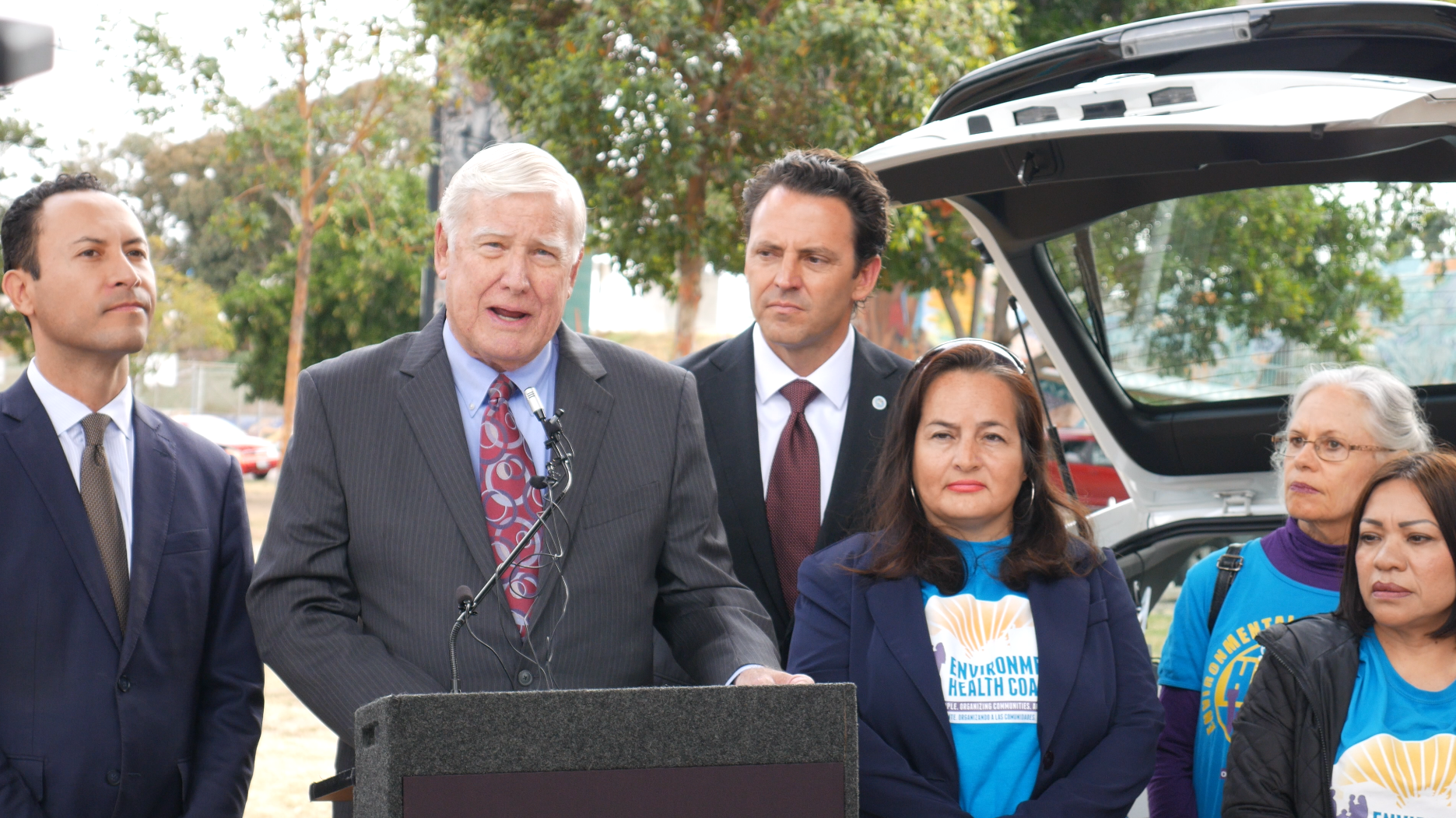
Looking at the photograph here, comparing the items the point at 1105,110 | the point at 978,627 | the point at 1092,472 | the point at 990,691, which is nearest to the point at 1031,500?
the point at 978,627

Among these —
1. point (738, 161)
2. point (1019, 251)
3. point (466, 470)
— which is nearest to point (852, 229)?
point (1019, 251)

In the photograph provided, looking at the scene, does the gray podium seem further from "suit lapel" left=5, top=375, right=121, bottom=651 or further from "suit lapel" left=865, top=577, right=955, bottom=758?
"suit lapel" left=5, top=375, right=121, bottom=651

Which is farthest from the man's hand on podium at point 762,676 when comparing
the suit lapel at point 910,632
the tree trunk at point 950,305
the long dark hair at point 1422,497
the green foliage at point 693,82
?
the tree trunk at point 950,305

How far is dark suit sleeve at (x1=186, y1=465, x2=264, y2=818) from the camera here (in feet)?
8.82

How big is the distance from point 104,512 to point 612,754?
1.54m

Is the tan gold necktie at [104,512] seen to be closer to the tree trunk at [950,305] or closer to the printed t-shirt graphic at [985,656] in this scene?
the printed t-shirt graphic at [985,656]

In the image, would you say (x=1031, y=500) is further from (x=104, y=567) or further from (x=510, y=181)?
(x=104, y=567)

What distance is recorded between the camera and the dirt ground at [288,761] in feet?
19.7

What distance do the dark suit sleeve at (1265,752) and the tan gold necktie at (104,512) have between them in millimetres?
2140

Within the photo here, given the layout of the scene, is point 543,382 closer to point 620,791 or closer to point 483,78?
Result: point 620,791

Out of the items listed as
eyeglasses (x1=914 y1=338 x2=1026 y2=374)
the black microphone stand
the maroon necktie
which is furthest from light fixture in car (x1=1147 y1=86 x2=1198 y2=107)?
the black microphone stand

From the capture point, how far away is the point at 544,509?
2086mm

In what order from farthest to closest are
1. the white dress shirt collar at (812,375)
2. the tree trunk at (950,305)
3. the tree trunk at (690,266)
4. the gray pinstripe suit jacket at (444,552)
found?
the tree trunk at (950,305)
the tree trunk at (690,266)
the white dress shirt collar at (812,375)
the gray pinstripe suit jacket at (444,552)

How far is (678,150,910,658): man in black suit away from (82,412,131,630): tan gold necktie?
1232 millimetres
